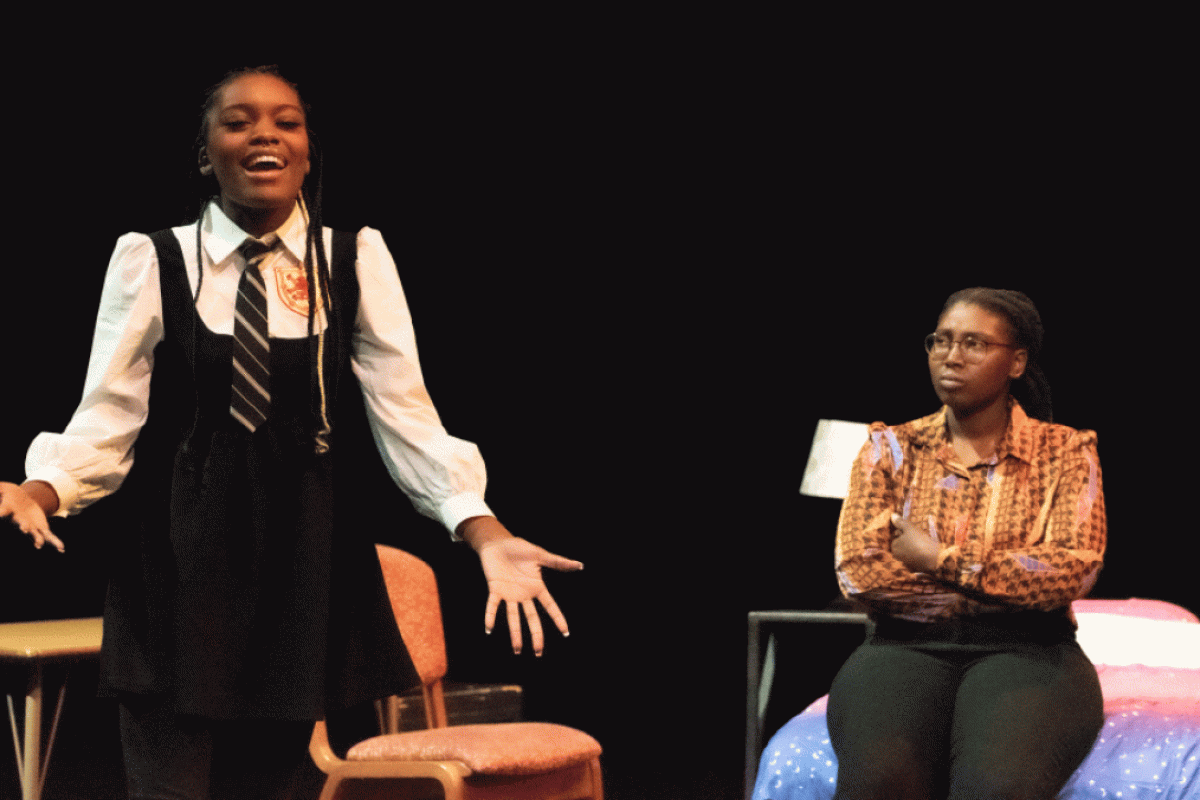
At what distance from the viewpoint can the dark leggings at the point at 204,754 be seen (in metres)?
1.27

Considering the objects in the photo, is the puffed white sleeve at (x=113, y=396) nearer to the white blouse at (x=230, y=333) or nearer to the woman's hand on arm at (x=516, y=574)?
the white blouse at (x=230, y=333)

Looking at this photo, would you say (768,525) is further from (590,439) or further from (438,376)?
(438,376)

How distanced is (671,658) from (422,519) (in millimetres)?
1171

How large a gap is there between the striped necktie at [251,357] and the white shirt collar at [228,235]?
0.14 ft

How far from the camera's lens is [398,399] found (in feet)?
4.84

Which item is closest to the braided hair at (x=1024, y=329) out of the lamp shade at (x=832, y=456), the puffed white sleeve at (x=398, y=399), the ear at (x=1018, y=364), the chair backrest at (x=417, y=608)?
the ear at (x=1018, y=364)

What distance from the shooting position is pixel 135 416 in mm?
1396

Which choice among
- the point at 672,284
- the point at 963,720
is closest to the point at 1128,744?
the point at 963,720

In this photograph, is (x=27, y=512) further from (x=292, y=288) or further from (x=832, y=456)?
(x=832, y=456)

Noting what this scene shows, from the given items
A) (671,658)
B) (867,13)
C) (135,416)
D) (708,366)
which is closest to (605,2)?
(867,13)

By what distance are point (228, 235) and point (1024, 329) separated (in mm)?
1841

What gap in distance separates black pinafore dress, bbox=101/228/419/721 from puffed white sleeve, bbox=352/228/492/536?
63mm

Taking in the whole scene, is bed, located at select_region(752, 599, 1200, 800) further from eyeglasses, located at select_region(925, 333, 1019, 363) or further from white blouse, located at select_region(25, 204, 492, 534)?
white blouse, located at select_region(25, 204, 492, 534)

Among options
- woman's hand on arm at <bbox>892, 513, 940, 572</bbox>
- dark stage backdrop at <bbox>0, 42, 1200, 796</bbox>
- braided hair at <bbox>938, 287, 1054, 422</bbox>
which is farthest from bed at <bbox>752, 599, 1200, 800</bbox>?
dark stage backdrop at <bbox>0, 42, 1200, 796</bbox>
